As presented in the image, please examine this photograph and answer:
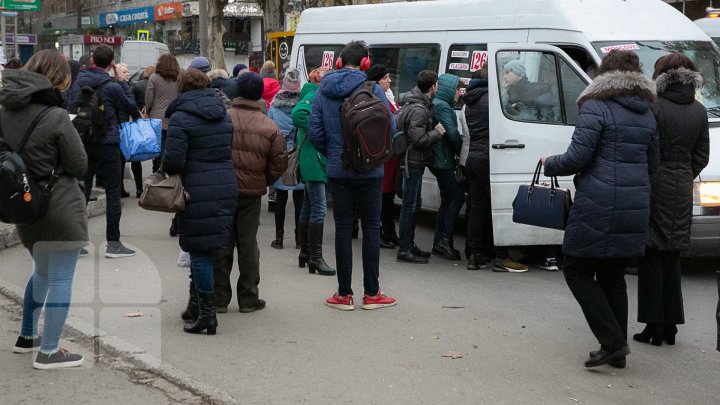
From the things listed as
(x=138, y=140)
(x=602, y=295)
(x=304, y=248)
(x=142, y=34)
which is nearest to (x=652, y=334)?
(x=602, y=295)

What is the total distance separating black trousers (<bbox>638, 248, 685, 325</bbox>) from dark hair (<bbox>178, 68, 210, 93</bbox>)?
3.09 metres

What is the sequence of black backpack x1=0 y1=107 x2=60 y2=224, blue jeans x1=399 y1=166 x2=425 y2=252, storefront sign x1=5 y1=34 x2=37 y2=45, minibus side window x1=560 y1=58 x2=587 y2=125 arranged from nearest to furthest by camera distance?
black backpack x1=0 y1=107 x2=60 y2=224
minibus side window x1=560 y1=58 x2=587 y2=125
blue jeans x1=399 y1=166 x2=425 y2=252
storefront sign x1=5 y1=34 x2=37 y2=45

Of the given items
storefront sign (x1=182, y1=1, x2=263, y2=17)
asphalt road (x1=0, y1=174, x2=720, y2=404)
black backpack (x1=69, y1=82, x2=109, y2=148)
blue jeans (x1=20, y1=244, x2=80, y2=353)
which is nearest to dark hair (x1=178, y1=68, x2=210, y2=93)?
blue jeans (x1=20, y1=244, x2=80, y2=353)

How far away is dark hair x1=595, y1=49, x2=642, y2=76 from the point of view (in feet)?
20.2

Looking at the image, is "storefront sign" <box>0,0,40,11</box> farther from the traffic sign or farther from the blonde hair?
the blonde hair

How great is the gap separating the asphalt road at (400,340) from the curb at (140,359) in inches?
0.6

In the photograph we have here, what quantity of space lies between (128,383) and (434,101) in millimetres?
4752

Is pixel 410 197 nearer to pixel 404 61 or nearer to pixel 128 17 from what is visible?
pixel 404 61

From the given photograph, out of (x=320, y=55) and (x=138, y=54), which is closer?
(x=320, y=55)

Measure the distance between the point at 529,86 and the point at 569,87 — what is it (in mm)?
357

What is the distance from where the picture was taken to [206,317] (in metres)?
6.80

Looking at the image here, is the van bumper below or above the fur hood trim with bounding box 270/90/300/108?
below

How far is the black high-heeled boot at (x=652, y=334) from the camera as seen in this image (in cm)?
677

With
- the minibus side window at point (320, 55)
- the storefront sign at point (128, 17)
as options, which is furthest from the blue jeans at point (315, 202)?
the storefront sign at point (128, 17)
